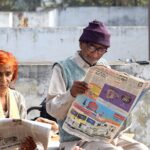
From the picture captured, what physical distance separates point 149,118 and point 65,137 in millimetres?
2297

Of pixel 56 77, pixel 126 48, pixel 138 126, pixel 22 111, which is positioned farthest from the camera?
pixel 126 48

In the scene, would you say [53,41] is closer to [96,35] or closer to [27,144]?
[96,35]

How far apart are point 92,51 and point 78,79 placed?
0.72 feet

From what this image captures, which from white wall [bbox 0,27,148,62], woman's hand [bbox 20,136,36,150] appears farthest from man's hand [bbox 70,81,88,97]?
white wall [bbox 0,27,148,62]

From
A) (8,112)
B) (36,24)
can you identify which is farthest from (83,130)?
(36,24)

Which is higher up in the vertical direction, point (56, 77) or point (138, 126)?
point (56, 77)

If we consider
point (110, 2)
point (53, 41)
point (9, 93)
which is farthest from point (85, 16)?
point (9, 93)

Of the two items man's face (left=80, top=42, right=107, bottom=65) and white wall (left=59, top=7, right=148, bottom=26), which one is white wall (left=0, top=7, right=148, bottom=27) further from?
man's face (left=80, top=42, right=107, bottom=65)

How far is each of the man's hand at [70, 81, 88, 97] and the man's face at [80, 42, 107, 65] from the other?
12.9 inches

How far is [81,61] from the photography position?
411cm

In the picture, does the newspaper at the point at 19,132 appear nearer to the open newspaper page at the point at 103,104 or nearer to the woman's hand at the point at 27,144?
the woman's hand at the point at 27,144

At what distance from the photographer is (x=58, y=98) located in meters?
3.94

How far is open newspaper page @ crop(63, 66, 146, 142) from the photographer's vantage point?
145 inches

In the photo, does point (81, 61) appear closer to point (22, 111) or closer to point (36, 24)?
point (22, 111)
